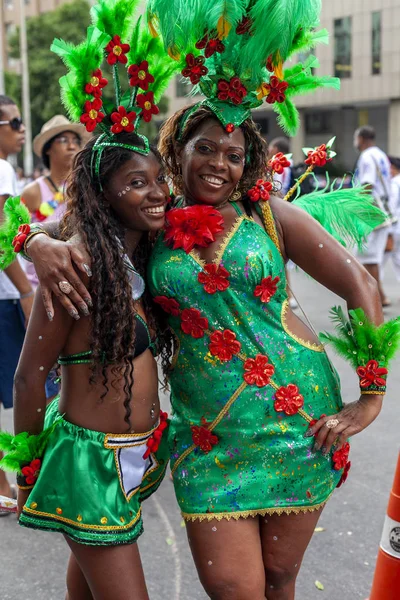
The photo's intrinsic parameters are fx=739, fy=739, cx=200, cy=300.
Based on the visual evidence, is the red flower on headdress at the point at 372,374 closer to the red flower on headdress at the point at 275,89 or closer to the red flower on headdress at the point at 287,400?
the red flower on headdress at the point at 287,400

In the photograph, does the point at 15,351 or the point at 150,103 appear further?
the point at 15,351

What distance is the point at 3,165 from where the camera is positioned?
4129 mm

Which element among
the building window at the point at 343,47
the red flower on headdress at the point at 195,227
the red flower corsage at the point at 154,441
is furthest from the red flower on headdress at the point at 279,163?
the building window at the point at 343,47

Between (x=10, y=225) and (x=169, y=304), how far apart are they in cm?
67

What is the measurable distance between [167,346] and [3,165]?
2142mm

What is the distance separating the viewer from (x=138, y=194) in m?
2.22

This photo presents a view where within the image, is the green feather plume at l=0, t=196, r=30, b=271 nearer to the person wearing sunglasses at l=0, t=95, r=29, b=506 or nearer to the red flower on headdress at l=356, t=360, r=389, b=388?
the red flower on headdress at l=356, t=360, r=389, b=388

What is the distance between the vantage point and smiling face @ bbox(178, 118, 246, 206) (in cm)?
232

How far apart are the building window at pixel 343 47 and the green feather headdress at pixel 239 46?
106ft

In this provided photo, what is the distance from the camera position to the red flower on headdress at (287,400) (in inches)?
91.2

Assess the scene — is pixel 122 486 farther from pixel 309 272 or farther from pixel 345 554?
pixel 345 554

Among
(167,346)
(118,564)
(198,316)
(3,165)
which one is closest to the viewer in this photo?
(118,564)

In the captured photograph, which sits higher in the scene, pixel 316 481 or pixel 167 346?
pixel 167 346

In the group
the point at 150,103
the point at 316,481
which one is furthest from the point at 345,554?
the point at 150,103
